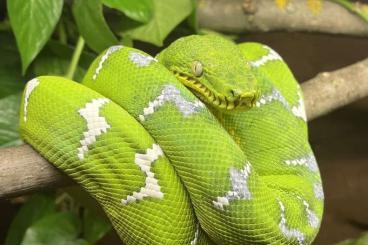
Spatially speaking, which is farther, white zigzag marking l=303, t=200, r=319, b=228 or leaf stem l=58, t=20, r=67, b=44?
leaf stem l=58, t=20, r=67, b=44

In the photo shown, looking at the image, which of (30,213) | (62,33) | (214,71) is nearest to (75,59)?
(62,33)

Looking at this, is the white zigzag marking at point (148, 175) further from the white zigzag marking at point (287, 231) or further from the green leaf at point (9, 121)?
the green leaf at point (9, 121)

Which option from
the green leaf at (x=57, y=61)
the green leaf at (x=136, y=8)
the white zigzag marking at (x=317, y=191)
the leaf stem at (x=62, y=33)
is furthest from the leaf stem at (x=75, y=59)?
the white zigzag marking at (x=317, y=191)

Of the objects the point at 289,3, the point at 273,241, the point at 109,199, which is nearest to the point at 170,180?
the point at 109,199

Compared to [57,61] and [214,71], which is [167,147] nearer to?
[214,71]

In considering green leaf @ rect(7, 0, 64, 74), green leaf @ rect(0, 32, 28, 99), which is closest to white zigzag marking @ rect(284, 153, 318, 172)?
green leaf @ rect(7, 0, 64, 74)

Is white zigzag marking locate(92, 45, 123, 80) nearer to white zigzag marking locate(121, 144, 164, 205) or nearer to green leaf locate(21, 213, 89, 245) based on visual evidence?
white zigzag marking locate(121, 144, 164, 205)
